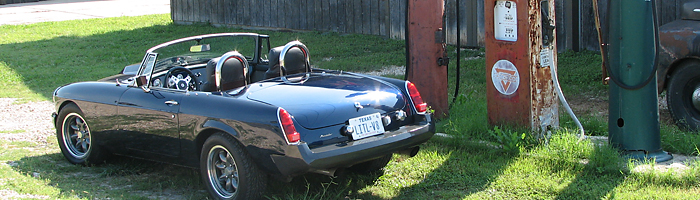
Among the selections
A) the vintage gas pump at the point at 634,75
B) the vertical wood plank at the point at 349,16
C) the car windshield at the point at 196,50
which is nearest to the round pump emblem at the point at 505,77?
the vintage gas pump at the point at 634,75

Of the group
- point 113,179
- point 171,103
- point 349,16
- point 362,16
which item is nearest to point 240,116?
point 171,103

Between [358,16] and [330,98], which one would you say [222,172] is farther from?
[358,16]

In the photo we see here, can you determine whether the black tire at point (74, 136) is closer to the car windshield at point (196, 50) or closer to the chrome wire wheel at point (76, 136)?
the chrome wire wheel at point (76, 136)

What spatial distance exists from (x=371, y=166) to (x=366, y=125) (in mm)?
763

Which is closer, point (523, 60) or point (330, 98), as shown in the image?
point (330, 98)

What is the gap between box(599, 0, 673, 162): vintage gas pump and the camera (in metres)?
5.04

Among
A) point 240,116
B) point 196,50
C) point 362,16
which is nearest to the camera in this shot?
point 240,116

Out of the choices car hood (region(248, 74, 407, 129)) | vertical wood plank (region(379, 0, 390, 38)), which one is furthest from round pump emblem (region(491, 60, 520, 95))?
vertical wood plank (region(379, 0, 390, 38))

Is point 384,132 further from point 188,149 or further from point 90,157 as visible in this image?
point 90,157

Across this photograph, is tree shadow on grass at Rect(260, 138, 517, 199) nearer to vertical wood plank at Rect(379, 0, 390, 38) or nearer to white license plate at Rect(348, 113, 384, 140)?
white license plate at Rect(348, 113, 384, 140)

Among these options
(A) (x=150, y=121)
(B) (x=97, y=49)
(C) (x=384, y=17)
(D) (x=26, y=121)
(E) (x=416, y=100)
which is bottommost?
(D) (x=26, y=121)

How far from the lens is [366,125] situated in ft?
15.3

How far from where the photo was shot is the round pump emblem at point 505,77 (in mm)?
5703

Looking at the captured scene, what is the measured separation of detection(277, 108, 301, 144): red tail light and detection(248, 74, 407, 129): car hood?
0.32 ft
